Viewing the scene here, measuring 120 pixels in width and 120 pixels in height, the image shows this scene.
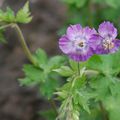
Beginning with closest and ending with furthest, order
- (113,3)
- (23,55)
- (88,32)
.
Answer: (88,32) → (113,3) → (23,55)

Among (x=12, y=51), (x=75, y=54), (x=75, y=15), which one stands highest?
(x=75, y=54)

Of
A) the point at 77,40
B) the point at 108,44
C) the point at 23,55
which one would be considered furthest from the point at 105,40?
the point at 23,55

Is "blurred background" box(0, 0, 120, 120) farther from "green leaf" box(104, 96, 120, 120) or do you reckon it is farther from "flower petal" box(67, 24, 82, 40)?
"flower petal" box(67, 24, 82, 40)

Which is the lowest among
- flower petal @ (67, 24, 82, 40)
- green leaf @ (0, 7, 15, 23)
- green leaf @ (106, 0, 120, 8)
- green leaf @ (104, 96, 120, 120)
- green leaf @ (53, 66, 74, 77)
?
green leaf @ (104, 96, 120, 120)

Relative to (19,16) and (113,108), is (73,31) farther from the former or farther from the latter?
(113,108)

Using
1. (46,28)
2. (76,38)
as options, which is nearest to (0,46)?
(46,28)

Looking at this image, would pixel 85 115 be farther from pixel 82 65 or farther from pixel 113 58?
pixel 82 65

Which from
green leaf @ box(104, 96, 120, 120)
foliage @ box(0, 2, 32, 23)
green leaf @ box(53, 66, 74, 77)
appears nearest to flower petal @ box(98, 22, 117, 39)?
green leaf @ box(53, 66, 74, 77)
